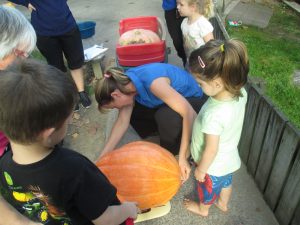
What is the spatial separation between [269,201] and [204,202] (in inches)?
21.5

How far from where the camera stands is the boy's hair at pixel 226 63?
1.75 meters

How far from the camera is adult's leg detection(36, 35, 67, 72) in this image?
3.48 m

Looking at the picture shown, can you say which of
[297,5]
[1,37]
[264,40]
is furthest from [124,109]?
[297,5]

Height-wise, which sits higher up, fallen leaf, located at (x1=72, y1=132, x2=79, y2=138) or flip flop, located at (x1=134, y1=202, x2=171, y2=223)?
flip flop, located at (x1=134, y1=202, x2=171, y2=223)

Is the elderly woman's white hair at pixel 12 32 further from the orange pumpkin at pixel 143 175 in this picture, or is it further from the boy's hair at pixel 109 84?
the orange pumpkin at pixel 143 175

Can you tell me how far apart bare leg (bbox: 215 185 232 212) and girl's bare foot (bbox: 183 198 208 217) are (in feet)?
0.42

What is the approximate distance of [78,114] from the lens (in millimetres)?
3770

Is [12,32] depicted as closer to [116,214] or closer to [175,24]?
[116,214]

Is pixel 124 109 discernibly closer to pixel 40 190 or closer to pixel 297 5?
pixel 40 190

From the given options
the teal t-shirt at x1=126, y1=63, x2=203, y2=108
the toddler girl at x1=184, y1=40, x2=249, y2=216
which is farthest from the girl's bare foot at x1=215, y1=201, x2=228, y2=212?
the teal t-shirt at x1=126, y1=63, x2=203, y2=108

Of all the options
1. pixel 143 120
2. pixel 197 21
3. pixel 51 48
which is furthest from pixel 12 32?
pixel 197 21

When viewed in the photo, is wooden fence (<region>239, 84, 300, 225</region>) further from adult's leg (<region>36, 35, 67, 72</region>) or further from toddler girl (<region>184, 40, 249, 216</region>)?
adult's leg (<region>36, 35, 67, 72</region>)

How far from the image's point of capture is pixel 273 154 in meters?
2.28

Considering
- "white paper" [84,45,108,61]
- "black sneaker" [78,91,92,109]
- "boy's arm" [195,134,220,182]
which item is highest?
"boy's arm" [195,134,220,182]
